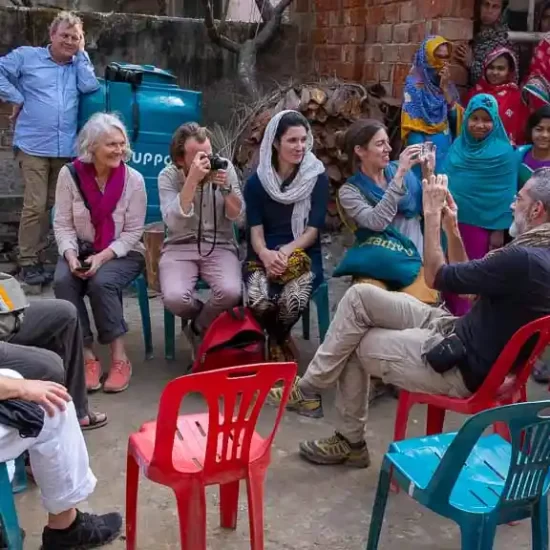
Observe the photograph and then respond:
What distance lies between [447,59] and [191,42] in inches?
96.6

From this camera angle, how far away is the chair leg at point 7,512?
225 centimetres

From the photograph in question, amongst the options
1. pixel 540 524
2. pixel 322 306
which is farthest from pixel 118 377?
pixel 540 524

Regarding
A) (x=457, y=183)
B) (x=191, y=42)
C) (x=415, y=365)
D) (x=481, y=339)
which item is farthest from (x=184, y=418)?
(x=191, y=42)

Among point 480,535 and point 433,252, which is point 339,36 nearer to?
point 433,252

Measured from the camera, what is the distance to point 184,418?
8.41 ft

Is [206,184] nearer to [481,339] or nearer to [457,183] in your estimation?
[457,183]

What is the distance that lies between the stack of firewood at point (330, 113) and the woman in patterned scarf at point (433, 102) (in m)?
0.73

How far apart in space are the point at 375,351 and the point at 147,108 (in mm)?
3097

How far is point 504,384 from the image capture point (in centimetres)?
277

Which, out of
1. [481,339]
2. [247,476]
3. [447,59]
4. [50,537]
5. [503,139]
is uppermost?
[447,59]

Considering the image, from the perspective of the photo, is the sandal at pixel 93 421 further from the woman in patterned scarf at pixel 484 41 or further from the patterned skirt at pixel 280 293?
the woman in patterned scarf at pixel 484 41

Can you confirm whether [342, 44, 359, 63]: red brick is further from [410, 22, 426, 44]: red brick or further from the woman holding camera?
the woman holding camera

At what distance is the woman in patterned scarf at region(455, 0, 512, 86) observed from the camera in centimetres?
519

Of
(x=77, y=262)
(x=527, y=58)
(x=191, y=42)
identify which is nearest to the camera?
(x=77, y=262)
